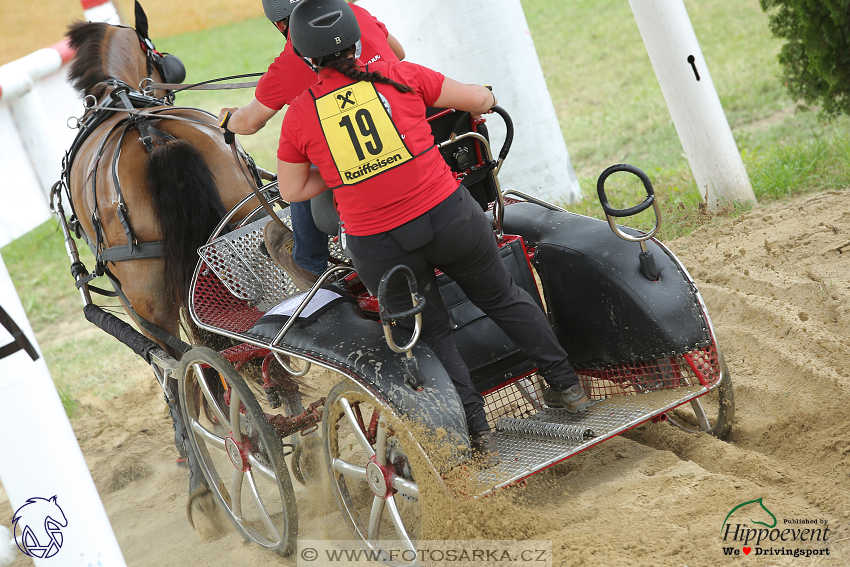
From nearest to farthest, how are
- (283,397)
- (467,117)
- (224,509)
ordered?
(467,117), (224,509), (283,397)

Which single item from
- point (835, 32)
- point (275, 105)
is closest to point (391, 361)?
point (275, 105)

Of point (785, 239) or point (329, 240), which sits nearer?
point (329, 240)

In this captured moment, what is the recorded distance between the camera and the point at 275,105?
2.82 metres

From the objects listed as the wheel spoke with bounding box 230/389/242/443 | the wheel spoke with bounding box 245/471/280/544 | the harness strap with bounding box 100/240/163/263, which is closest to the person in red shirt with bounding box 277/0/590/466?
the wheel spoke with bounding box 230/389/242/443

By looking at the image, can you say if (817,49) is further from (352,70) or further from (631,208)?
(352,70)

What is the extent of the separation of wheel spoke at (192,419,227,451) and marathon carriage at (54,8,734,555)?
1cm

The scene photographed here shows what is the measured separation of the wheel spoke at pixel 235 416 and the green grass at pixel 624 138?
2552mm

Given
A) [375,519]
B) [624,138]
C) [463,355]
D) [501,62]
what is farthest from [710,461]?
[624,138]

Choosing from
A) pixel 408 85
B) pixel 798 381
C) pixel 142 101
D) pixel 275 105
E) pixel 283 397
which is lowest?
pixel 798 381

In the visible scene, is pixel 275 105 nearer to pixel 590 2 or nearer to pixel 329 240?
pixel 329 240

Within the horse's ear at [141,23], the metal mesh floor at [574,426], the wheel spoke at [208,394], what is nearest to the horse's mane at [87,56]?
the horse's ear at [141,23]

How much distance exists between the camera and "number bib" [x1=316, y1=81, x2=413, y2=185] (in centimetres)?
228

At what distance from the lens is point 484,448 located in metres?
2.57

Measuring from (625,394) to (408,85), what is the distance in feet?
4.75
